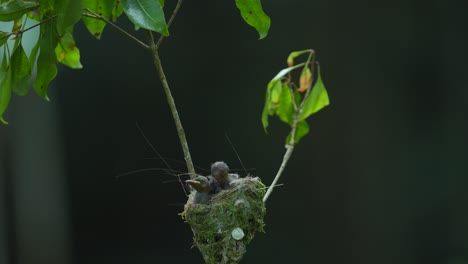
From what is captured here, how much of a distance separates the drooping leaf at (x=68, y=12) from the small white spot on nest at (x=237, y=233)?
416 mm

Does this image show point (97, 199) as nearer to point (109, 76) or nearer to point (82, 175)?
point (82, 175)

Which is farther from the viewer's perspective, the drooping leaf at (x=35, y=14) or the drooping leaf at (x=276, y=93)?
the drooping leaf at (x=276, y=93)

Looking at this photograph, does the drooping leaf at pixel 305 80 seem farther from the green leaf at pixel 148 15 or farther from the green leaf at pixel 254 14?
the green leaf at pixel 148 15

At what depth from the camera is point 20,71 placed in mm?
1094

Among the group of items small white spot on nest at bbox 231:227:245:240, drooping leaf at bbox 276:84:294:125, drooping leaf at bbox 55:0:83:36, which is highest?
drooping leaf at bbox 55:0:83:36

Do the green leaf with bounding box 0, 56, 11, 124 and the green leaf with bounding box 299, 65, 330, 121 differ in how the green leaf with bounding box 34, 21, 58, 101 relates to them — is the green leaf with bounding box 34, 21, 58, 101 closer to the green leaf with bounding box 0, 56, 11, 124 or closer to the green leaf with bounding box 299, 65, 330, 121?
the green leaf with bounding box 0, 56, 11, 124

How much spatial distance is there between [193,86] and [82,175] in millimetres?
619

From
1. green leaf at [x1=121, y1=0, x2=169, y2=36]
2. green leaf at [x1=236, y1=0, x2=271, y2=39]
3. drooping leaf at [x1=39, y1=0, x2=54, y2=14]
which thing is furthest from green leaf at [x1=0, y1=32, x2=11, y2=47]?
green leaf at [x1=236, y1=0, x2=271, y2=39]

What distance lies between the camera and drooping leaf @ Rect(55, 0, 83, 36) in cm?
92

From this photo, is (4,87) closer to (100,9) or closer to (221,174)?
(100,9)

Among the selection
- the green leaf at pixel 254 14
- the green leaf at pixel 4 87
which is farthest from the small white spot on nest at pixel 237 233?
the green leaf at pixel 4 87

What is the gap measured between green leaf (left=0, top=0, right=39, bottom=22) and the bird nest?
1.39 feet

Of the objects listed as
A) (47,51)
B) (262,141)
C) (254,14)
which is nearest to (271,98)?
(254,14)

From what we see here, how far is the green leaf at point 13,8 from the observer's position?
101 centimetres
